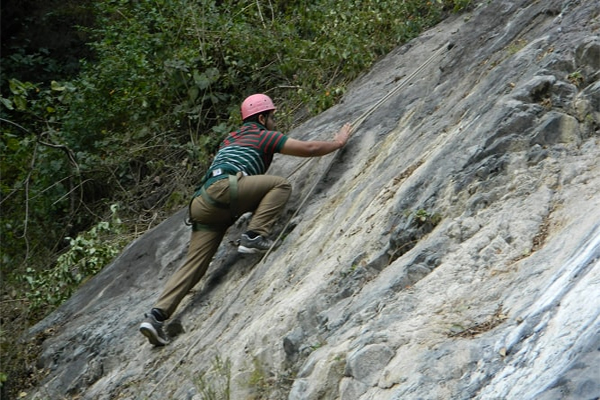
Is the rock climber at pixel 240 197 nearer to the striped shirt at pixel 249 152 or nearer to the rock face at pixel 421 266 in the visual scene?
the striped shirt at pixel 249 152

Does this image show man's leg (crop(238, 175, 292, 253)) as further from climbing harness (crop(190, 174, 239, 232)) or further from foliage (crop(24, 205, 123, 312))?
foliage (crop(24, 205, 123, 312))

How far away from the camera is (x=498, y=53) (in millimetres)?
7730

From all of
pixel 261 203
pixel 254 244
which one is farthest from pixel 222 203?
pixel 254 244

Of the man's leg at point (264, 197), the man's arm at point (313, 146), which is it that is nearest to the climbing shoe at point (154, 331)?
the man's leg at point (264, 197)

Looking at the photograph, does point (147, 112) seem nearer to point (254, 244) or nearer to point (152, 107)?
point (152, 107)

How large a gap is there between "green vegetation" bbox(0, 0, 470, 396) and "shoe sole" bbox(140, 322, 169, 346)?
2878 mm

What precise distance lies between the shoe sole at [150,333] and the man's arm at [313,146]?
1.66m

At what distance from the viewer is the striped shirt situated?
8141 mm

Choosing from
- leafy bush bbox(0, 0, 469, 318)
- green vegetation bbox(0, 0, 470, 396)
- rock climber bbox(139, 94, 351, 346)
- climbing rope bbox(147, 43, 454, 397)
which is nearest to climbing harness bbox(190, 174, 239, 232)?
rock climber bbox(139, 94, 351, 346)

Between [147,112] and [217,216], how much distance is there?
462 centimetres

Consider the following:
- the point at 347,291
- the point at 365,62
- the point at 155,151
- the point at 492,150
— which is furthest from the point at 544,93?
the point at 155,151

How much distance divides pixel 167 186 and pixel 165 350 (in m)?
4.17

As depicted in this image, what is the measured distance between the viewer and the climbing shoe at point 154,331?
7867 mm

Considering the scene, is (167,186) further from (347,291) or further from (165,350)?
(347,291)
